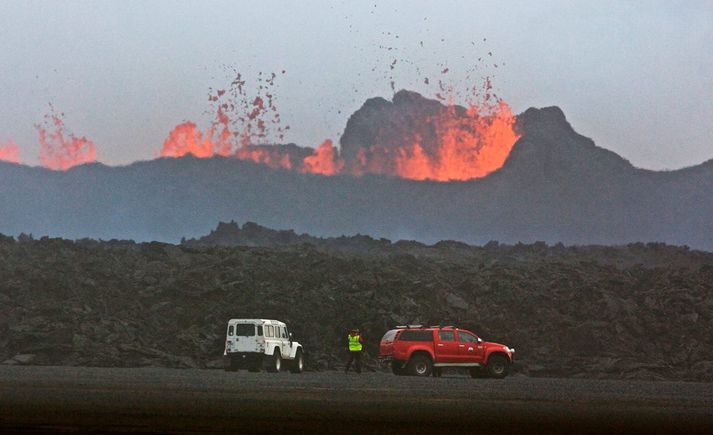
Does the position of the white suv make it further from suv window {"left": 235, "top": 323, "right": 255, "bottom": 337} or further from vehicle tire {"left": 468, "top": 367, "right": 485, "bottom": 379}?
vehicle tire {"left": 468, "top": 367, "right": 485, "bottom": 379}

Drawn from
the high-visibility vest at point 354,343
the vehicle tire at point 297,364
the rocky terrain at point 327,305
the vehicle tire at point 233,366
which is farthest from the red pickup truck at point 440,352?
the rocky terrain at point 327,305

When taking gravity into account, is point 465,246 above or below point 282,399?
above

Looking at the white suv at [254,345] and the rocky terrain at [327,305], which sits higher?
the rocky terrain at [327,305]

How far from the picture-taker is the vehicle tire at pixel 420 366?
48.4m

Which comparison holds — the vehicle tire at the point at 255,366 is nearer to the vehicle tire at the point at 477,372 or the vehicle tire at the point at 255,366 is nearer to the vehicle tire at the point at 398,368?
the vehicle tire at the point at 398,368

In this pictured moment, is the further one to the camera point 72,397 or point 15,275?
point 15,275

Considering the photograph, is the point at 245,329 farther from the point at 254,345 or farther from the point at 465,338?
the point at 465,338

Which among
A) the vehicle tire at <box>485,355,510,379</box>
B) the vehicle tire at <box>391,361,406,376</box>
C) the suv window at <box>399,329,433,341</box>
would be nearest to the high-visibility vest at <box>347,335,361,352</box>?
the vehicle tire at <box>391,361,406,376</box>

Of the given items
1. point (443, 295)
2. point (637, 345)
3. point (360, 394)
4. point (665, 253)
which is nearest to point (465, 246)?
point (665, 253)

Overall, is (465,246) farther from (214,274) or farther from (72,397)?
(72,397)

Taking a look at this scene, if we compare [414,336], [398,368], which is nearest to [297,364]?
[398,368]

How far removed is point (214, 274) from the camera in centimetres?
7344

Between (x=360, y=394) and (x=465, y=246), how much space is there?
253ft

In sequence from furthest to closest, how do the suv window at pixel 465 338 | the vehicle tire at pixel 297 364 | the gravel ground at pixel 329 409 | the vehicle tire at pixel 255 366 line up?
the vehicle tire at pixel 297 364 < the vehicle tire at pixel 255 366 < the suv window at pixel 465 338 < the gravel ground at pixel 329 409
